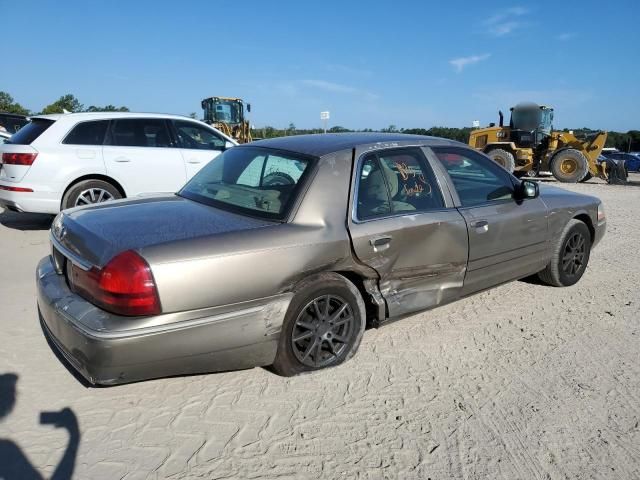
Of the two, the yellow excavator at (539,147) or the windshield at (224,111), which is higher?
the windshield at (224,111)

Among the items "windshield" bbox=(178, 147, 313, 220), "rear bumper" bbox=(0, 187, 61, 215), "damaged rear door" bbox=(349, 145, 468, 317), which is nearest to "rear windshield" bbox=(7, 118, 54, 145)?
"rear bumper" bbox=(0, 187, 61, 215)

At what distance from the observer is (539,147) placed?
59.8 feet

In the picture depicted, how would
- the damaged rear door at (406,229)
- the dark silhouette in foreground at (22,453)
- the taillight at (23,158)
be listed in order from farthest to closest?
the taillight at (23,158), the damaged rear door at (406,229), the dark silhouette in foreground at (22,453)

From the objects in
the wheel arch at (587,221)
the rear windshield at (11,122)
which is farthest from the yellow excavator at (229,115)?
the wheel arch at (587,221)

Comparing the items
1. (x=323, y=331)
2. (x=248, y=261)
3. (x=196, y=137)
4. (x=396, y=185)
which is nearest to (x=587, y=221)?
(x=396, y=185)

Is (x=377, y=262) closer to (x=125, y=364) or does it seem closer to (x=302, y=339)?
(x=302, y=339)

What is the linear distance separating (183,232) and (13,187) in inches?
188

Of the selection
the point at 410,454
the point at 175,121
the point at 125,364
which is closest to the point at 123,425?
the point at 125,364

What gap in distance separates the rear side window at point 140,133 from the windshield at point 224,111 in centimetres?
1582

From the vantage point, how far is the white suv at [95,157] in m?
6.36

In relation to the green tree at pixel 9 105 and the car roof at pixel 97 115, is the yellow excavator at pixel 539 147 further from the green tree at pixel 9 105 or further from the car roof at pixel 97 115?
the green tree at pixel 9 105

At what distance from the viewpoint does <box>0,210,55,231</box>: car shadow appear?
7.35 meters

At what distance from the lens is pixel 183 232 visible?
108 inches

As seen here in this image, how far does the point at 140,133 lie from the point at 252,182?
429cm
